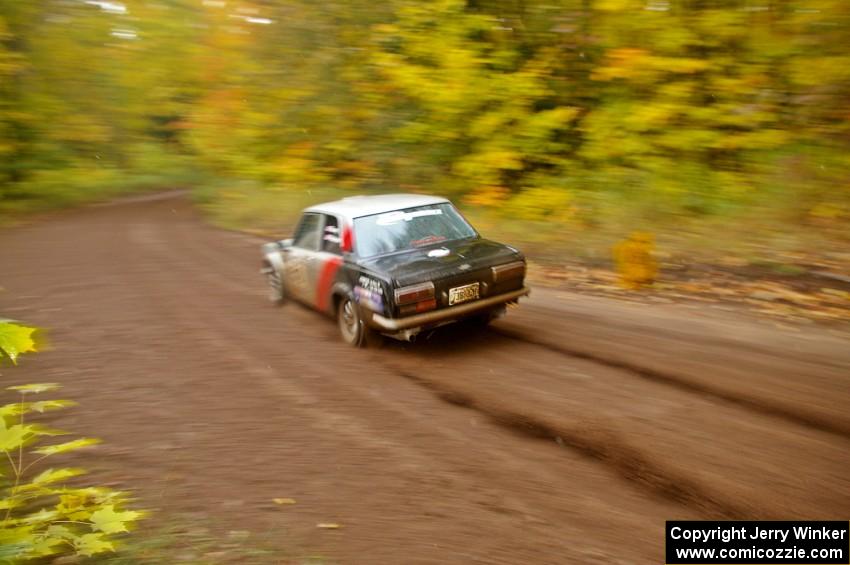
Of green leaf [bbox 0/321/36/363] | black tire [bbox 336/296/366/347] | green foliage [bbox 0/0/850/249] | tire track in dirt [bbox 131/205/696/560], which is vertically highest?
green foliage [bbox 0/0/850/249]

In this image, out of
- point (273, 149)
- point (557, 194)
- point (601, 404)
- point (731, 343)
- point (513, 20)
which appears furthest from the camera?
point (273, 149)

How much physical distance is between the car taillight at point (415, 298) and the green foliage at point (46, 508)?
9.58 feet

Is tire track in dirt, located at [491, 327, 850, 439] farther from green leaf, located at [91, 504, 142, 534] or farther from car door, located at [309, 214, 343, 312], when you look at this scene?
green leaf, located at [91, 504, 142, 534]

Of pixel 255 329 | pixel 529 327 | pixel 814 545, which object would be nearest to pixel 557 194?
pixel 529 327

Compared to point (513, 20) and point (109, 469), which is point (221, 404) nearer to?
point (109, 469)

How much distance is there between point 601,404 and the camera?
478 centimetres

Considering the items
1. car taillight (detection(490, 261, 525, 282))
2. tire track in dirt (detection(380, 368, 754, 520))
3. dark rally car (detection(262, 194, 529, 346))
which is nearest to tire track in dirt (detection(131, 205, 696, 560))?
tire track in dirt (detection(380, 368, 754, 520))

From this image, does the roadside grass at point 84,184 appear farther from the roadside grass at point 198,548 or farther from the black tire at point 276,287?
the roadside grass at point 198,548

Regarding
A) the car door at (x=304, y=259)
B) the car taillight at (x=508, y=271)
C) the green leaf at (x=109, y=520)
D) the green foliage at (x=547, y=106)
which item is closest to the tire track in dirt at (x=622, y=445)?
the car taillight at (x=508, y=271)

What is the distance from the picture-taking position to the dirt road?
3357mm

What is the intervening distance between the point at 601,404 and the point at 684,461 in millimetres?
984

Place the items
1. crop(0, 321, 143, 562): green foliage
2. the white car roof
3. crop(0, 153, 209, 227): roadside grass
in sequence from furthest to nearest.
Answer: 1. crop(0, 153, 209, 227): roadside grass
2. the white car roof
3. crop(0, 321, 143, 562): green foliage

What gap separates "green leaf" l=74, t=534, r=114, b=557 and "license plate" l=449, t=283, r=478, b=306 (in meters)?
3.73

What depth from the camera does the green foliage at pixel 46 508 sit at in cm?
240
